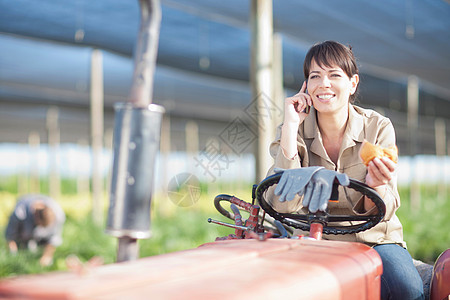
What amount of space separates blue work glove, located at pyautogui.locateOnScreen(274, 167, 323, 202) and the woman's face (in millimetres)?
430

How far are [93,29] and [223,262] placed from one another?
5507 mm

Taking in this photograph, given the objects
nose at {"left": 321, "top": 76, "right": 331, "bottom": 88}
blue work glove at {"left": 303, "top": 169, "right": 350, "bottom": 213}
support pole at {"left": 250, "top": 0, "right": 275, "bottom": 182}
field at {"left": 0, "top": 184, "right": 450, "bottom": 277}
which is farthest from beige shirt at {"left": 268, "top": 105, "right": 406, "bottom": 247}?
field at {"left": 0, "top": 184, "right": 450, "bottom": 277}

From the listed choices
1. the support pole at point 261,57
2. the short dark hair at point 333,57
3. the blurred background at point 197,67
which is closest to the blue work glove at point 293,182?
the short dark hair at point 333,57

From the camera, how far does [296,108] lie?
2.02 m

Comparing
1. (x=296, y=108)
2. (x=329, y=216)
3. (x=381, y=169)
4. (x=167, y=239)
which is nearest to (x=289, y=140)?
(x=296, y=108)

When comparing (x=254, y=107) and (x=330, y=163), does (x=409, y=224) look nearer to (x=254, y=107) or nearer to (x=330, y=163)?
(x=254, y=107)

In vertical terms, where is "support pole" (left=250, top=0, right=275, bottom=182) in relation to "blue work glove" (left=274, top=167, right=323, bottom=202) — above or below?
above

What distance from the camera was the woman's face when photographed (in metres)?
1.98

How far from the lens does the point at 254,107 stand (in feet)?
14.2

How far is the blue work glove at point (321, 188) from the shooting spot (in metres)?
1.55

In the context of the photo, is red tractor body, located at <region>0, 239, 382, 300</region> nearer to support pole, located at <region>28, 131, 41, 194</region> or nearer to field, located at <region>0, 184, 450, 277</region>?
field, located at <region>0, 184, 450, 277</region>

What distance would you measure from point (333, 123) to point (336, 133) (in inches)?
1.6

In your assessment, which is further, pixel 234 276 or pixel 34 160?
pixel 34 160

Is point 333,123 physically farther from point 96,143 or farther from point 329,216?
point 96,143
